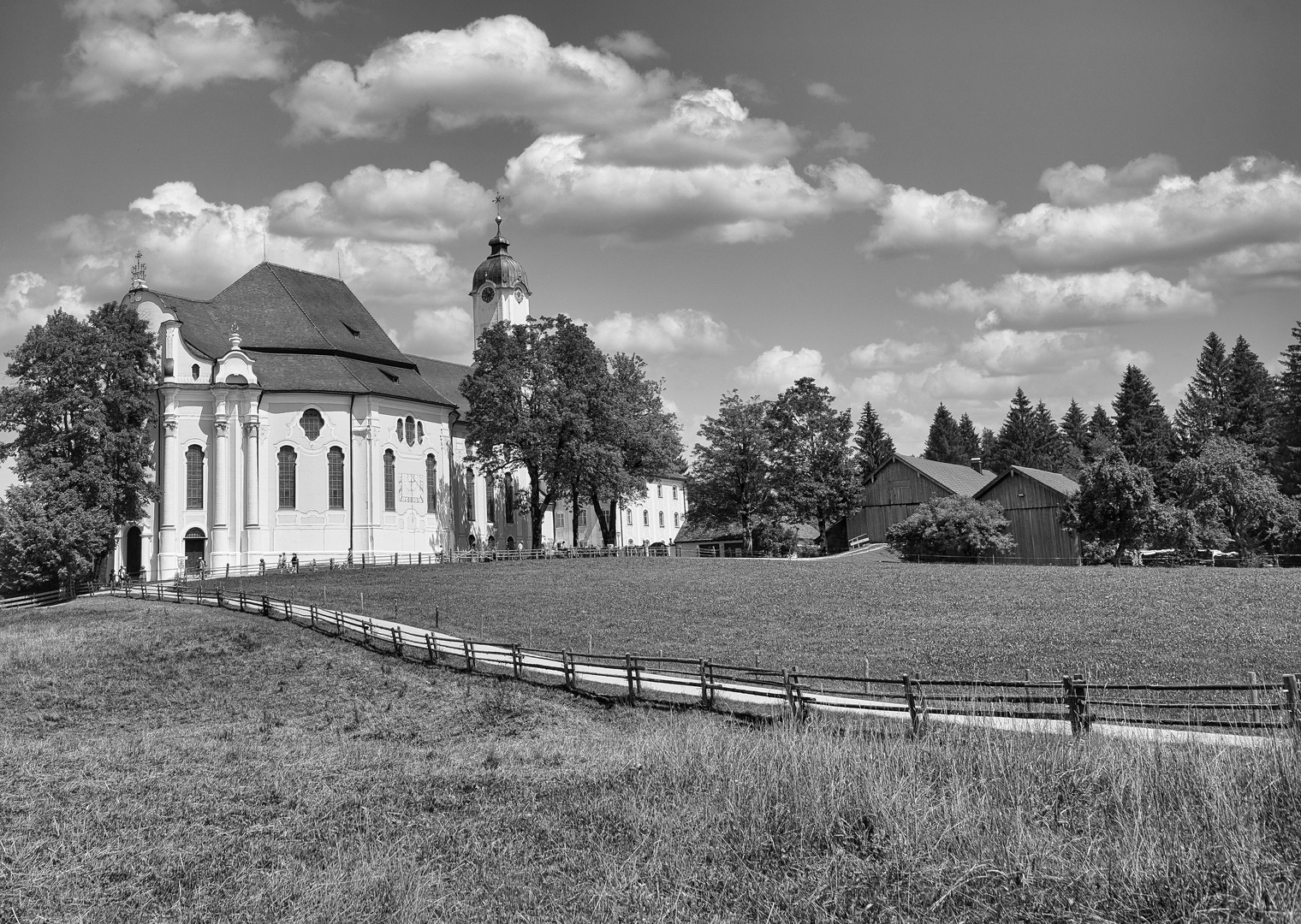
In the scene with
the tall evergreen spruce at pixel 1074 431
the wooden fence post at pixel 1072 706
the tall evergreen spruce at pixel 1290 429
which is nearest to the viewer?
the wooden fence post at pixel 1072 706

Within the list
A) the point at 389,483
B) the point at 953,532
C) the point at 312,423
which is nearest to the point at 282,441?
the point at 312,423

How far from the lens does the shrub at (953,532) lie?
52.6m

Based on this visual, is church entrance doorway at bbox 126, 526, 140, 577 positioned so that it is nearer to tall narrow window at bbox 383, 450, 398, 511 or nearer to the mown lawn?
the mown lawn

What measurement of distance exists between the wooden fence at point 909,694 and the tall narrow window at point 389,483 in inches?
995

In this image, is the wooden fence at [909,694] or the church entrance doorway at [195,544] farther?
the church entrance doorway at [195,544]

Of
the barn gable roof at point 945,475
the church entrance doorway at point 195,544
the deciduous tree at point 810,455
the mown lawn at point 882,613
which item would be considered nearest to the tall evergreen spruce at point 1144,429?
the barn gable roof at point 945,475

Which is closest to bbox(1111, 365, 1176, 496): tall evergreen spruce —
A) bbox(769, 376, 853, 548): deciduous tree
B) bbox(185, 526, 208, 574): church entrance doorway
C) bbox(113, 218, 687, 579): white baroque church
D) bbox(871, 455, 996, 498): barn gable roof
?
bbox(871, 455, 996, 498): barn gable roof

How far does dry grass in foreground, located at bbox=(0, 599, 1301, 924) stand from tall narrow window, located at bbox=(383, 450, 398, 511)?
38.6 meters

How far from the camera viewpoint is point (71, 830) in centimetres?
1143

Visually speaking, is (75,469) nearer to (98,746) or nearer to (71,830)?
(98,746)

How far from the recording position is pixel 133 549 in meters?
52.9

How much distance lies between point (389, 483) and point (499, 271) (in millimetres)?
25297

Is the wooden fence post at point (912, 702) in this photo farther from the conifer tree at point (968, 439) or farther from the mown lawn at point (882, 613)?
the conifer tree at point (968, 439)

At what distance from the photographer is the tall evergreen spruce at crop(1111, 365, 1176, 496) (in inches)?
3339
